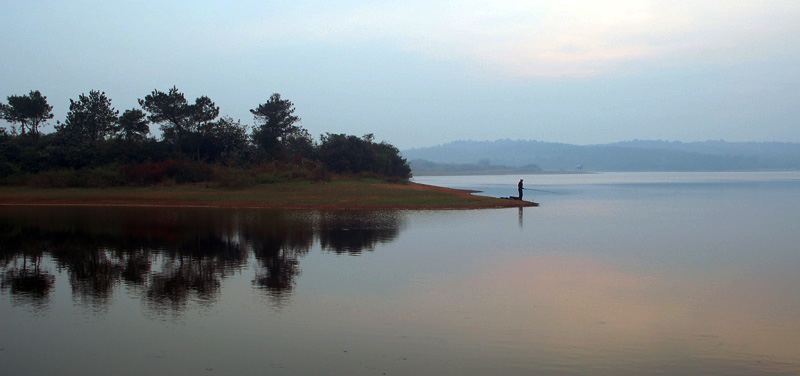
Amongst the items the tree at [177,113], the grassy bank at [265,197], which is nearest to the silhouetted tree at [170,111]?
the tree at [177,113]

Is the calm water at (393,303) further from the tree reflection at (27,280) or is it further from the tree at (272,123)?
the tree at (272,123)

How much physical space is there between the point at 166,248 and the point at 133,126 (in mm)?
38613

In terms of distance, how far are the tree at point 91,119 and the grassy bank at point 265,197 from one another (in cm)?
1269

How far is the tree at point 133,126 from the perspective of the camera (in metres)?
52.6

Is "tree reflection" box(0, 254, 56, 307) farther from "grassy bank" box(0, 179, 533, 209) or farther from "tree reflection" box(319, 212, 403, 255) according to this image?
"grassy bank" box(0, 179, 533, 209)

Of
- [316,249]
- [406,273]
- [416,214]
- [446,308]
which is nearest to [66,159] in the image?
[416,214]

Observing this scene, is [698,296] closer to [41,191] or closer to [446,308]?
[446,308]

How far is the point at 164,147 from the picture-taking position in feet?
169

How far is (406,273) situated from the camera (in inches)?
583

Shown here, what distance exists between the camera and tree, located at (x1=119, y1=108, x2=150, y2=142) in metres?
52.6

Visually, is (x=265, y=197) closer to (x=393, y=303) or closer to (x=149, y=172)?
(x=149, y=172)

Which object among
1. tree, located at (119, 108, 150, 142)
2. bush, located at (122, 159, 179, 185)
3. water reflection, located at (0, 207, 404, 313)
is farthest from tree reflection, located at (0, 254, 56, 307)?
tree, located at (119, 108, 150, 142)

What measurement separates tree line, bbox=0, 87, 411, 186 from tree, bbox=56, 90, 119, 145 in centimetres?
9

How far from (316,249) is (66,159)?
38679mm
